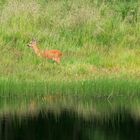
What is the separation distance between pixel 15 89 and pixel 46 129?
234cm

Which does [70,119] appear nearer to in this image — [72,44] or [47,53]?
[47,53]

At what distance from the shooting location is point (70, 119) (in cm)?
1360

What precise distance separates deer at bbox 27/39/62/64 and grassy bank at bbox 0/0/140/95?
0.15m

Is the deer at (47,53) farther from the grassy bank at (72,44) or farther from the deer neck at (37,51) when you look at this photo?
the grassy bank at (72,44)

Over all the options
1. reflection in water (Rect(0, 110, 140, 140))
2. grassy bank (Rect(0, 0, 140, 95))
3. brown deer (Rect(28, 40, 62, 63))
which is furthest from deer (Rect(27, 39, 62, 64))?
reflection in water (Rect(0, 110, 140, 140))

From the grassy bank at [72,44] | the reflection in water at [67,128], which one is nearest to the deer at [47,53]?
the grassy bank at [72,44]

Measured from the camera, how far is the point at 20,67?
1672cm

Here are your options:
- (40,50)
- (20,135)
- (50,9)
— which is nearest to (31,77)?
(40,50)

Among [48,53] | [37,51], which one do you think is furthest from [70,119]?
[37,51]

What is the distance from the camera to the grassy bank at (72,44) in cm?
1552

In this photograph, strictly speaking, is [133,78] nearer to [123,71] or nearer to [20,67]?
[123,71]

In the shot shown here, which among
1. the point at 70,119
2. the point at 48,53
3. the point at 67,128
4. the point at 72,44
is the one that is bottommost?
the point at 67,128

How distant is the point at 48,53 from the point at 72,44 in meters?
1.73

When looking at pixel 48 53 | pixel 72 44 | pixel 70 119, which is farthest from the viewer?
pixel 72 44
